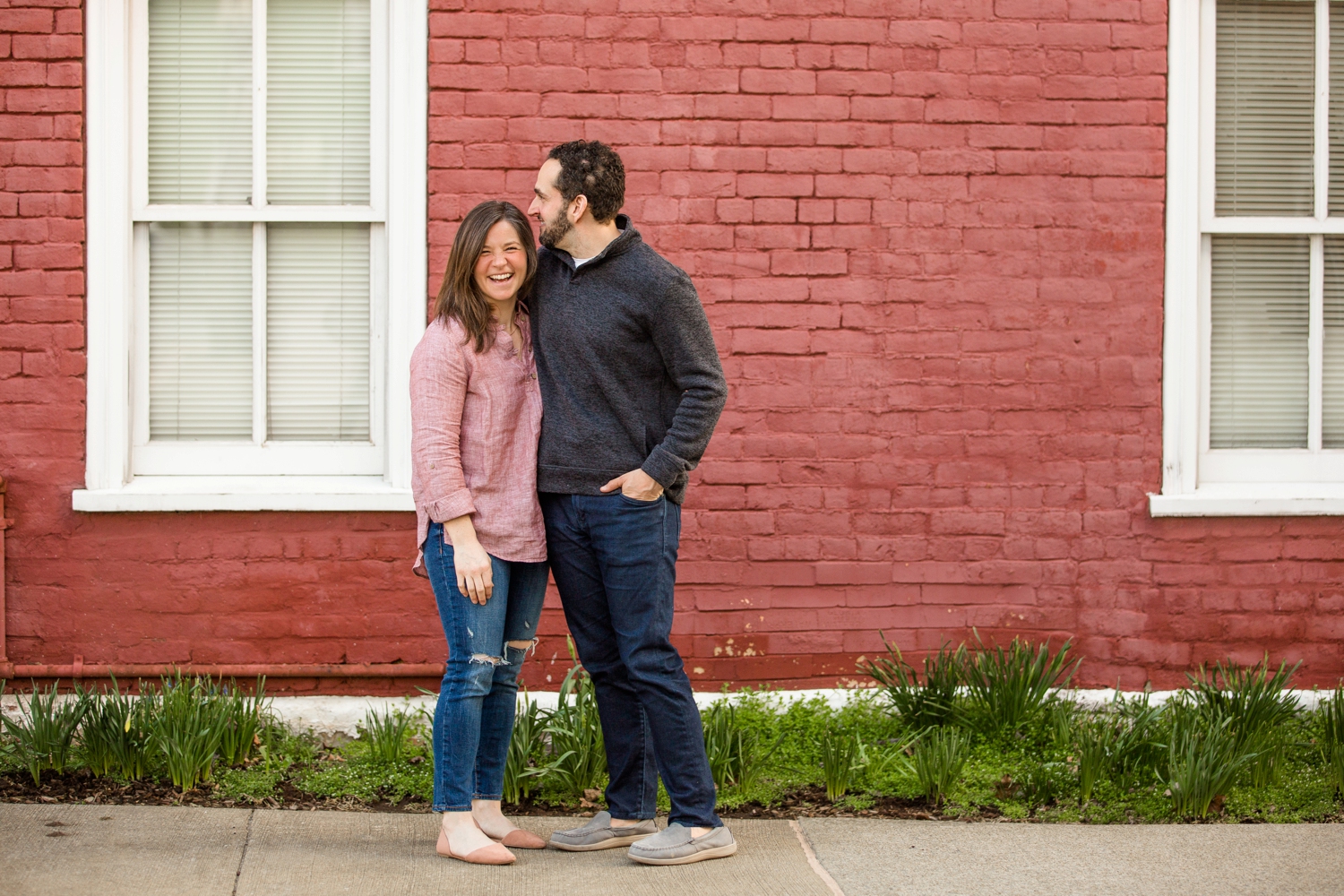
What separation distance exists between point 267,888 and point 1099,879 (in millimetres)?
2264

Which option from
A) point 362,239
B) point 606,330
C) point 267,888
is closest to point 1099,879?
point 606,330

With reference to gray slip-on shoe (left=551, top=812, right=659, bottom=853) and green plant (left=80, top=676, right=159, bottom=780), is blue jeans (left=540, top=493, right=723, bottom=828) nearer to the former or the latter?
gray slip-on shoe (left=551, top=812, right=659, bottom=853)

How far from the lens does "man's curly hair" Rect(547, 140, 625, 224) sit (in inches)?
135

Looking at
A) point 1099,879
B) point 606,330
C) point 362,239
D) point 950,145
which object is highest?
point 950,145

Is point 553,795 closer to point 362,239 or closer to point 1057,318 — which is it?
point 362,239

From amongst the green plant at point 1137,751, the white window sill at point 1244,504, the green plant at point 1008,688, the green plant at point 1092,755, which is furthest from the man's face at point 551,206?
the white window sill at point 1244,504

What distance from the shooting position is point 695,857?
140 inches

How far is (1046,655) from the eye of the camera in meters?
4.77

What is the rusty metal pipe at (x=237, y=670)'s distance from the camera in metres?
4.58

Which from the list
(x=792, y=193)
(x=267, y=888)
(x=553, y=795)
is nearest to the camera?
(x=267, y=888)

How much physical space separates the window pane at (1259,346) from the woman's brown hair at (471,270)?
10.00ft

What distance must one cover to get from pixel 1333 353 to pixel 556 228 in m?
3.40

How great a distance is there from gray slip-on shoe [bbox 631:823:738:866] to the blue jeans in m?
0.03

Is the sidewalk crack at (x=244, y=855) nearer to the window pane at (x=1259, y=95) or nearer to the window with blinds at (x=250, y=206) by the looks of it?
the window with blinds at (x=250, y=206)
